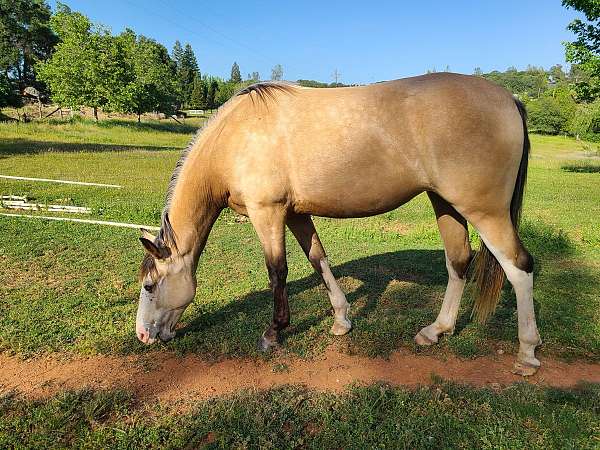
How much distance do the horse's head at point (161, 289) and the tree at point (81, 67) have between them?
122ft

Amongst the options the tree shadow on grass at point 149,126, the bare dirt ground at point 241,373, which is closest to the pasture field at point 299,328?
the bare dirt ground at point 241,373

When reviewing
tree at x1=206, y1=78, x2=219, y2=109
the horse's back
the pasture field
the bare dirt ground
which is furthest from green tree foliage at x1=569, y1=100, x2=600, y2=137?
tree at x1=206, y1=78, x2=219, y2=109

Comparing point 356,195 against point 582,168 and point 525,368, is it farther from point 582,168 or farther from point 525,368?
point 582,168

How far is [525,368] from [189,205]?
3138 millimetres

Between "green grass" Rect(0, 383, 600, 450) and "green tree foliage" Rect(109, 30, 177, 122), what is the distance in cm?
3774

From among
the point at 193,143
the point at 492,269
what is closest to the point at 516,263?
the point at 492,269

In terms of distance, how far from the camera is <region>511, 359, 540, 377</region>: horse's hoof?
3469 millimetres

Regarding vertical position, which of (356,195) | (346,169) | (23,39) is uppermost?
(23,39)

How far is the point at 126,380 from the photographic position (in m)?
3.39

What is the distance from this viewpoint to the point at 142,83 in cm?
4097

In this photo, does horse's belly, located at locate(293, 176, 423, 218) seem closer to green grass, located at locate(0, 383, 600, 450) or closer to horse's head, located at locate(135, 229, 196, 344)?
A: horse's head, located at locate(135, 229, 196, 344)

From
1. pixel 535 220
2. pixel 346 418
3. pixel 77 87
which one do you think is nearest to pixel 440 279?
pixel 346 418

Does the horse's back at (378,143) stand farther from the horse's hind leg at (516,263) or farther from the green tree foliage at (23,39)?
the green tree foliage at (23,39)

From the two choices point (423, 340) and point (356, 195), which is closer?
point (356, 195)
